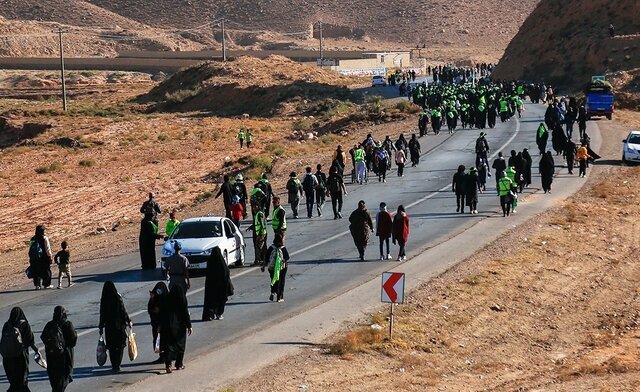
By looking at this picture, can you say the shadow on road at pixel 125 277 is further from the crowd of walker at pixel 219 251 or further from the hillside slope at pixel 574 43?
the hillside slope at pixel 574 43

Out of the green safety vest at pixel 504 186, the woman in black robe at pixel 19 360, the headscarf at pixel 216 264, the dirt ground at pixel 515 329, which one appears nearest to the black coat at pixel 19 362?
the woman in black robe at pixel 19 360

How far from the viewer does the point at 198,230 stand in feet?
84.3

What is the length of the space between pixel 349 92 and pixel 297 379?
73.9 m

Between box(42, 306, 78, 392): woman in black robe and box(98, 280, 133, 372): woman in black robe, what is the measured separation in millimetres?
1046

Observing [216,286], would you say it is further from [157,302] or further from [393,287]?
[157,302]

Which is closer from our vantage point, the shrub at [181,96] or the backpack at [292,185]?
the backpack at [292,185]

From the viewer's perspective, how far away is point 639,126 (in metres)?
58.8

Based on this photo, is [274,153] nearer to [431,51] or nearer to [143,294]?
[143,294]

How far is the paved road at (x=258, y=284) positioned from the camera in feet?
60.6

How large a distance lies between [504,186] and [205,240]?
9.67 meters

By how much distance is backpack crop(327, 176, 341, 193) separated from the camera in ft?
106

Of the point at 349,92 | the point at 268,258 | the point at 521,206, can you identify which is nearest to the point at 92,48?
the point at 349,92

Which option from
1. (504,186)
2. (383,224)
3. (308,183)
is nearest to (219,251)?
(383,224)

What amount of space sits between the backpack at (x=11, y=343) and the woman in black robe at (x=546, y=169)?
75.3 ft
